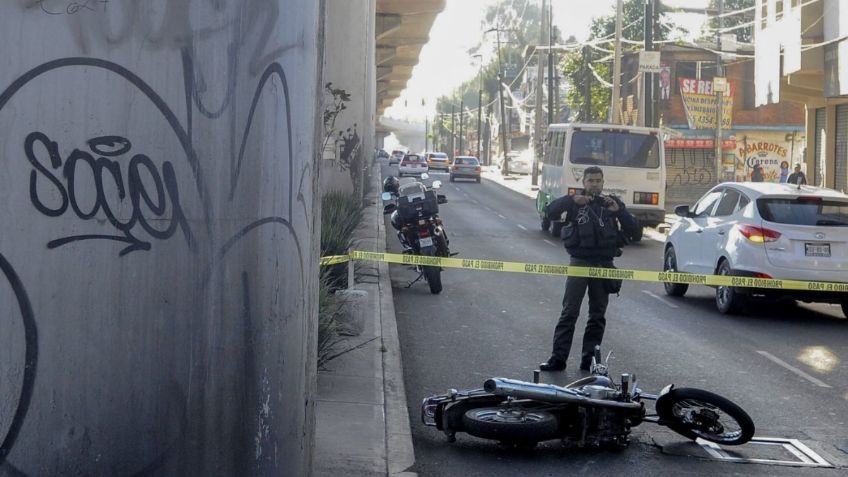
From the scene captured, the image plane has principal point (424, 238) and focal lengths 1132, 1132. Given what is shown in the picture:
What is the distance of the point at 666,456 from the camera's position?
7340 millimetres

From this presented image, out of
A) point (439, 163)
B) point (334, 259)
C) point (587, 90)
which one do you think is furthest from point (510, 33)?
point (334, 259)

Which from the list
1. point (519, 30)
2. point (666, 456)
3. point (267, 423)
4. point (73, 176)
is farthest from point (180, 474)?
point (519, 30)

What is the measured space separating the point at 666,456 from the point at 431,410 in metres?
1.56

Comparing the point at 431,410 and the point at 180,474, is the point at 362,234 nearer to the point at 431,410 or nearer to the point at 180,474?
the point at 431,410

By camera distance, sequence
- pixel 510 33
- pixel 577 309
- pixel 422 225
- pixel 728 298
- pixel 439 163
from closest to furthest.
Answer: pixel 577 309 → pixel 728 298 → pixel 422 225 → pixel 439 163 → pixel 510 33

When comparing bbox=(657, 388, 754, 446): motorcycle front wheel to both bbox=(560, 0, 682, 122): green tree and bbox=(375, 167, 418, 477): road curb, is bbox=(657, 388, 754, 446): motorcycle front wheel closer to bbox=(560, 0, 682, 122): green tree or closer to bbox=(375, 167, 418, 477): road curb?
bbox=(375, 167, 418, 477): road curb

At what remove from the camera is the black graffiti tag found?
441 centimetres

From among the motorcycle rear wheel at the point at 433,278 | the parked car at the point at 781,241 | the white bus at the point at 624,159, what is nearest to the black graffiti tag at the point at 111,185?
the parked car at the point at 781,241

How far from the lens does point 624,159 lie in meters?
25.7

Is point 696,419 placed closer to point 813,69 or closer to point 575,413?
point 575,413

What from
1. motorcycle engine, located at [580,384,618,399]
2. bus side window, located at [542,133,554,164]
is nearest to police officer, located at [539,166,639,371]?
motorcycle engine, located at [580,384,618,399]

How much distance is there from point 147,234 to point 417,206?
11207 mm

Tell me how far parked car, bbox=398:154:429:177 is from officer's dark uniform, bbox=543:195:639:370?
56120mm

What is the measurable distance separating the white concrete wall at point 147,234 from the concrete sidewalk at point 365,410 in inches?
74.1
